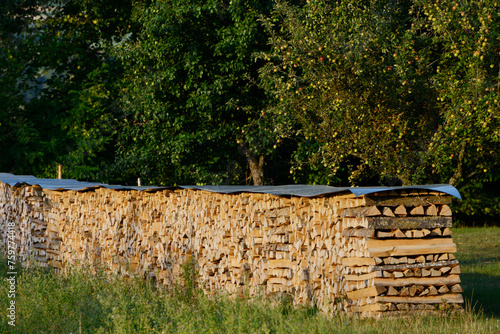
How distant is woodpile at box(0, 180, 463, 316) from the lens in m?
6.72

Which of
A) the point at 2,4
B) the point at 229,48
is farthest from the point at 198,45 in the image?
the point at 2,4

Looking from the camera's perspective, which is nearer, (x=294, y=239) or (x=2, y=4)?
(x=294, y=239)

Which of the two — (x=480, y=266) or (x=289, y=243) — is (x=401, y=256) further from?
(x=480, y=266)

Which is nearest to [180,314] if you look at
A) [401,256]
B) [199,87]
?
[401,256]

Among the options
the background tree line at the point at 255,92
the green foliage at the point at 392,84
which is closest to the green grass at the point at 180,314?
the green foliage at the point at 392,84

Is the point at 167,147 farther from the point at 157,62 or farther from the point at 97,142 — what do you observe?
the point at 97,142

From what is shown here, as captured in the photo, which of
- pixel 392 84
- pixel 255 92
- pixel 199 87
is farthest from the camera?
pixel 255 92

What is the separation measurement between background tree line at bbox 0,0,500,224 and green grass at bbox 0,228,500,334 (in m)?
3.59

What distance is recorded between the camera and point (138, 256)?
10.6 m

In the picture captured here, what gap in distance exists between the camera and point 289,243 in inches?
309

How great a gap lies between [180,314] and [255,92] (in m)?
11.7

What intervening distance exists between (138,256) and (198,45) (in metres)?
7.77

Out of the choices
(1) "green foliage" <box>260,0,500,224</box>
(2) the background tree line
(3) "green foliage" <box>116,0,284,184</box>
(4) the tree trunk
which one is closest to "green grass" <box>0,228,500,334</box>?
(1) "green foliage" <box>260,0,500,224</box>

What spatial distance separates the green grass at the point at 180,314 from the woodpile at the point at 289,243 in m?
0.29
